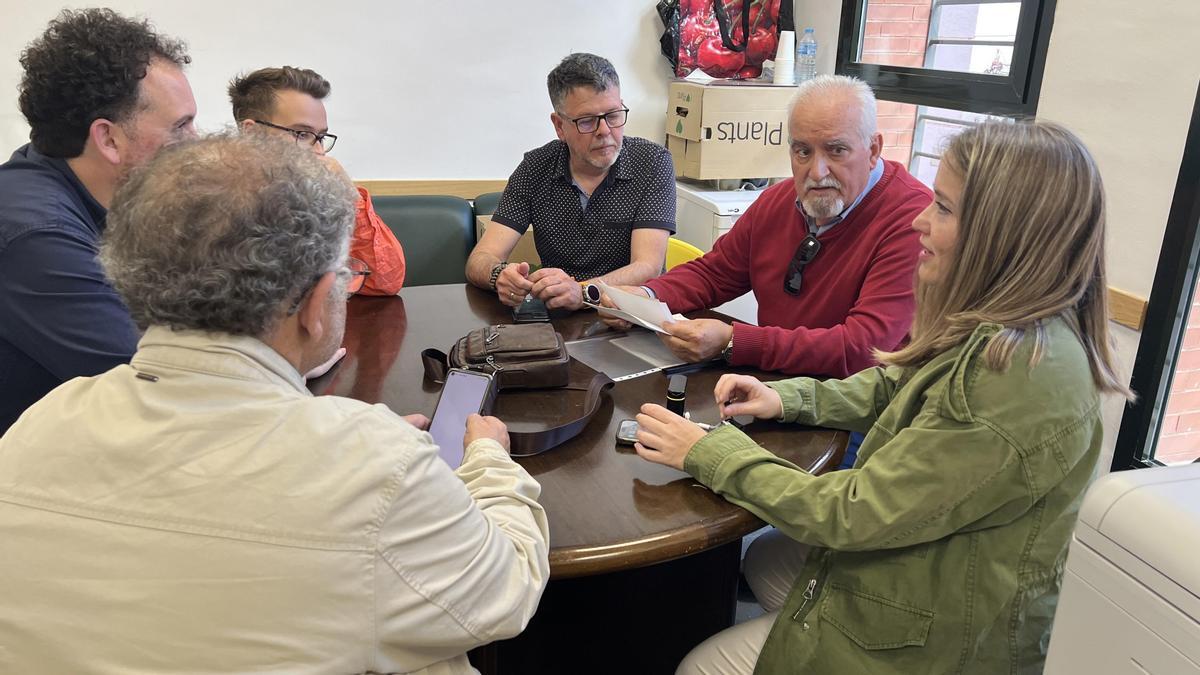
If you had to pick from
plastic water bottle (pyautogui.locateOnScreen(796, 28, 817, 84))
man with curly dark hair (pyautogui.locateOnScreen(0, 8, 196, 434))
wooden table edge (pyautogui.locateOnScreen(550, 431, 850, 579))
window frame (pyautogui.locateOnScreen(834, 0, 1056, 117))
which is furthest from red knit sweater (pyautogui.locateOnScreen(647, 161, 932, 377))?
plastic water bottle (pyautogui.locateOnScreen(796, 28, 817, 84))

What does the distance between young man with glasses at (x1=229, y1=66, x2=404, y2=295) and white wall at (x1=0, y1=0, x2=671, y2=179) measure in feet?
3.50

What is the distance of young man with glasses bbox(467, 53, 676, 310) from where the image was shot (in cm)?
248

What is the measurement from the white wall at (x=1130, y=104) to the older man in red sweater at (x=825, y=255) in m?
0.71

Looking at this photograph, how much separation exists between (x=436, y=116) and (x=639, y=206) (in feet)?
4.43

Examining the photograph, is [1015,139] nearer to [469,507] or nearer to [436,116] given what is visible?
[469,507]

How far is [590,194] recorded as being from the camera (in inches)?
104

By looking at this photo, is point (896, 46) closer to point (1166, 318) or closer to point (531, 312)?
point (1166, 318)

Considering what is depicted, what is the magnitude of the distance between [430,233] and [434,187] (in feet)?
2.24

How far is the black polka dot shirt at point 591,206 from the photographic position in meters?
2.60

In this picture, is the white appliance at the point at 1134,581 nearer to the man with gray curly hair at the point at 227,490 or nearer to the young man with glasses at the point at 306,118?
the man with gray curly hair at the point at 227,490

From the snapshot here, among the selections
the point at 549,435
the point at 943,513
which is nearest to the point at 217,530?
the point at 549,435

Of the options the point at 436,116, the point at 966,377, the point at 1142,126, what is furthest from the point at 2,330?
the point at 1142,126

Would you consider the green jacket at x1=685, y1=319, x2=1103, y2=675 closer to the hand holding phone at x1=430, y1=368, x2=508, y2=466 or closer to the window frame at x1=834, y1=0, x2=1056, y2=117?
the hand holding phone at x1=430, y1=368, x2=508, y2=466

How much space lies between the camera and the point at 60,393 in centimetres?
90
